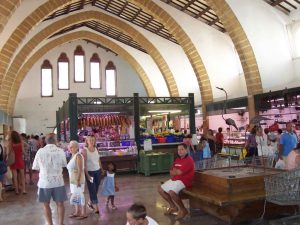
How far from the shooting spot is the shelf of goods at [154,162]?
1059cm

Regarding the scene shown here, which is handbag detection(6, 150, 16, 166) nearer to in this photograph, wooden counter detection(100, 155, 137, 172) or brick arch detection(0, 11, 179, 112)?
wooden counter detection(100, 155, 137, 172)

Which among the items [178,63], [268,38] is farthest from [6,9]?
[178,63]

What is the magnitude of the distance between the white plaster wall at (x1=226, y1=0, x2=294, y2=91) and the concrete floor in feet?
18.2

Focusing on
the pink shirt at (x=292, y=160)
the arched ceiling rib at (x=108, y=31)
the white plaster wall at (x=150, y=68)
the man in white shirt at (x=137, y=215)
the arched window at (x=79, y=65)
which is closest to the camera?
the man in white shirt at (x=137, y=215)

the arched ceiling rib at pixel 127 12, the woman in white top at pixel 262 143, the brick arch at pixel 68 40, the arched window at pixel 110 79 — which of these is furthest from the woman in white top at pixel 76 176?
the arched window at pixel 110 79

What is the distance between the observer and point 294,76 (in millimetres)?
11609

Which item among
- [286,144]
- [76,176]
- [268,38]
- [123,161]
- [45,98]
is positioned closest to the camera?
[76,176]

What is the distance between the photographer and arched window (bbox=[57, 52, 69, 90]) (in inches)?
860

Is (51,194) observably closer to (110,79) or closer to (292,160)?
(292,160)

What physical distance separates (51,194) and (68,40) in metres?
15.5

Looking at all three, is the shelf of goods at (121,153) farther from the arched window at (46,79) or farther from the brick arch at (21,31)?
the arched window at (46,79)

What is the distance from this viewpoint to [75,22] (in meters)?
16.3

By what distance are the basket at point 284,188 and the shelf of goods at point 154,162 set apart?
642 centimetres

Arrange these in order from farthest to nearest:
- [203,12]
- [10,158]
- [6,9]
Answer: [203,12]
[6,9]
[10,158]
